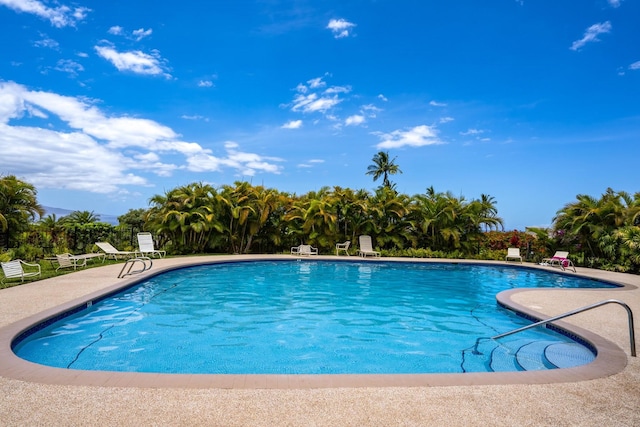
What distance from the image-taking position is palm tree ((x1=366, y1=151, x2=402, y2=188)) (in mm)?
51906

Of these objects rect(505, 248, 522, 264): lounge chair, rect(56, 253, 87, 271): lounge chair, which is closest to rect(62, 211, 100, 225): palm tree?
rect(56, 253, 87, 271): lounge chair

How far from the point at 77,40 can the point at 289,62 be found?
34.7ft

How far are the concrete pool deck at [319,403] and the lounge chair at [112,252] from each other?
405 inches

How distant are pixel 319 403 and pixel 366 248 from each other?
14683mm

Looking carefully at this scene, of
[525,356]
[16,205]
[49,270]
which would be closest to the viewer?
[525,356]

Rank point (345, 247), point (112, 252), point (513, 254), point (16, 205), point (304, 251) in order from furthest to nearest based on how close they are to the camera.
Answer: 1. point (345, 247)
2. point (304, 251)
3. point (513, 254)
4. point (112, 252)
5. point (16, 205)

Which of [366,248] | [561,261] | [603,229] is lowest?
[561,261]

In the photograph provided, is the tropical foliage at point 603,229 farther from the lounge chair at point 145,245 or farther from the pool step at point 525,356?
the lounge chair at point 145,245

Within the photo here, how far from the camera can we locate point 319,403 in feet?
10.2

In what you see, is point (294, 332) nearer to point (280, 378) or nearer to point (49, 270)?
point (280, 378)

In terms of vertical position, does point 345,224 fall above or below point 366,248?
above

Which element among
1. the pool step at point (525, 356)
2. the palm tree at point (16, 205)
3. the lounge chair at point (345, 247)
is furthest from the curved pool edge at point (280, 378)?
the lounge chair at point (345, 247)

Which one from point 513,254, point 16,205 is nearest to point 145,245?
point 16,205

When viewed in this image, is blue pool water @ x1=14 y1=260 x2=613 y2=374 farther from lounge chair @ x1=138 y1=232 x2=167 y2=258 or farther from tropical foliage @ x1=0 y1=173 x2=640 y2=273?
tropical foliage @ x1=0 y1=173 x2=640 y2=273
